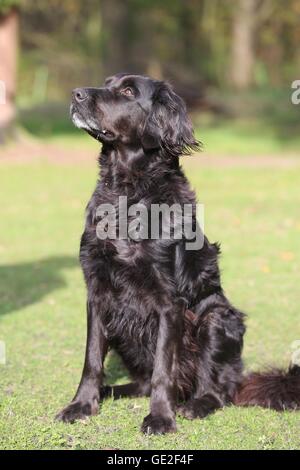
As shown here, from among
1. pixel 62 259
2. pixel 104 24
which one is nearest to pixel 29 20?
pixel 104 24

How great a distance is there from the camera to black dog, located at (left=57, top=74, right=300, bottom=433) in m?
4.94

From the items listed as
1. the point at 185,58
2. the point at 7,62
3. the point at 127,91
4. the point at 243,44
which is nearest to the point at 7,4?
the point at 7,62

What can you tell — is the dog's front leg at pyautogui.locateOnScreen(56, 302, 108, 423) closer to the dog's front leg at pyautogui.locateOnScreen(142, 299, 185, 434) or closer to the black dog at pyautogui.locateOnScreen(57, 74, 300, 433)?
the black dog at pyautogui.locateOnScreen(57, 74, 300, 433)

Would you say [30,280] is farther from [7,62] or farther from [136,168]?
[7,62]

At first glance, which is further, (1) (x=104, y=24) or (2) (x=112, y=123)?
(1) (x=104, y=24)

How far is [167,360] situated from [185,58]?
41432 millimetres

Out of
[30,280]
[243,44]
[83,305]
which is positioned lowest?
[83,305]

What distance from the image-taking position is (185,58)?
148ft

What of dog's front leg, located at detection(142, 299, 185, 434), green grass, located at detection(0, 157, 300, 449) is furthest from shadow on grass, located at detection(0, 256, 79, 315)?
dog's front leg, located at detection(142, 299, 185, 434)

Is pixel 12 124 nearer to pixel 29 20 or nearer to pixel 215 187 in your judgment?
pixel 215 187

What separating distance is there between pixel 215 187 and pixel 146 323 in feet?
40.4

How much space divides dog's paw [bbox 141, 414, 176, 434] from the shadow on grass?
3.33 metres

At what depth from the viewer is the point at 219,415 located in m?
5.11

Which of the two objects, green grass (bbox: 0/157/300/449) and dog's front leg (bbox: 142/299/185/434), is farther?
dog's front leg (bbox: 142/299/185/434)
